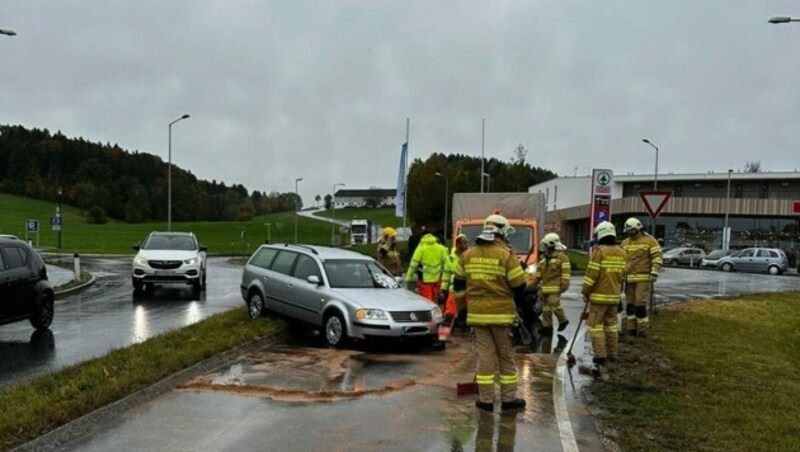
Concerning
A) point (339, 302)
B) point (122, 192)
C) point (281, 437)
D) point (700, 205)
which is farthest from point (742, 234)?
point (122, 192)

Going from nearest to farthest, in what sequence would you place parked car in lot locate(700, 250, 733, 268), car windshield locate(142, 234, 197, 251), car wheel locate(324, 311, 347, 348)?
car wheel locate(324, 311, 347, 348) < car windshield locate(142, 234, 197, 251) < parked car in lot locate(700, 250, 733, 268)

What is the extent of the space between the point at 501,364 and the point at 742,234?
206 ft

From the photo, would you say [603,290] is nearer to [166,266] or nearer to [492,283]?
[492,283]

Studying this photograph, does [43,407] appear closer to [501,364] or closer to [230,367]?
[230,367]

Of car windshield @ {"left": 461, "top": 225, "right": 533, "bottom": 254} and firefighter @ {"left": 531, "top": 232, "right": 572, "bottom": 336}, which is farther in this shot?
car windshield @ {"left": 461, "top": 225, "right": 533, "bottom": 254}

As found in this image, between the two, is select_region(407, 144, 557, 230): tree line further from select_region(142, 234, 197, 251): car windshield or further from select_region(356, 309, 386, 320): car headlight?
select_region(356, 309, 386, 320): car headlight

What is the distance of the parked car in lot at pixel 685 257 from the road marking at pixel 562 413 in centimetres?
4569

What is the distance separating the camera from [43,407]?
642 centimetres

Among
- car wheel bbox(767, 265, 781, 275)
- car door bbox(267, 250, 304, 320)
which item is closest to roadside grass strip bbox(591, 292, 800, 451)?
car door bbox(267, 250, 304, 320)

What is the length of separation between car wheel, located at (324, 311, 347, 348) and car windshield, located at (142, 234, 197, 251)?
34.7 feet

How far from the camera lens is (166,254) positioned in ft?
63.7

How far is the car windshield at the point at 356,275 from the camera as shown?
38.7 ft

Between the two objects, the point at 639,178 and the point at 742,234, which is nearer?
the point at 742,234

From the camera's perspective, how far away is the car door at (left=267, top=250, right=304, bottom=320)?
1209 cm
